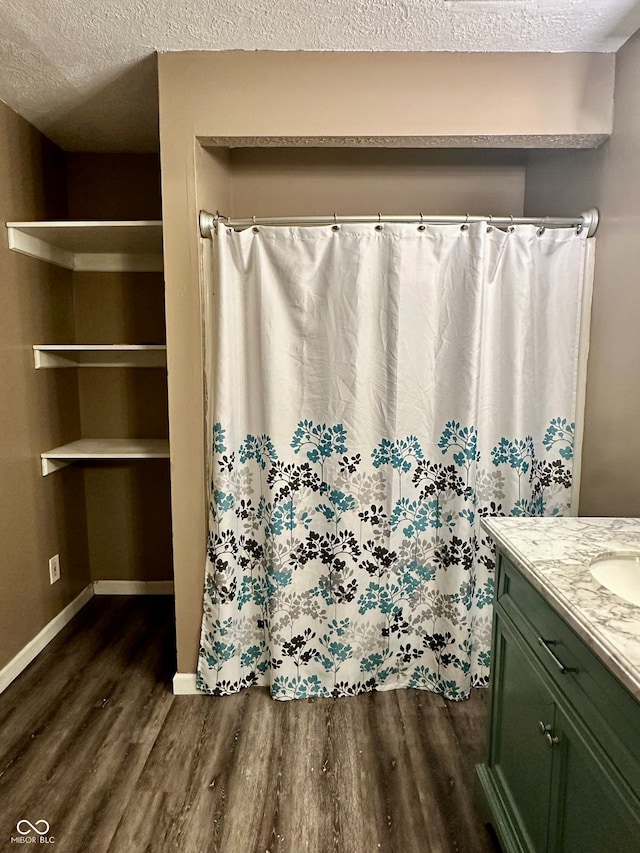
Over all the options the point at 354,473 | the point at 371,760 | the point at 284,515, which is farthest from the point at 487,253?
the point at 371,760

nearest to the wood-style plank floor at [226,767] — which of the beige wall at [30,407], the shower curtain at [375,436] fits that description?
the shower curtain at [375,436]

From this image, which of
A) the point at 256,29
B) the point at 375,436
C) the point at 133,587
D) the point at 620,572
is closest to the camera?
the point at 620,572

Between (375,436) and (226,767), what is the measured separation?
125 cm

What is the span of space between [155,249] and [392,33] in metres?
1.44

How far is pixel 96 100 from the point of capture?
212 cm

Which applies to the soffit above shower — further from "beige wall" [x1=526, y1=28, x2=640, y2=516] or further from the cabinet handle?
the cabinet handle

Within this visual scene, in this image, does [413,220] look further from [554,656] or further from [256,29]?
[554,656]

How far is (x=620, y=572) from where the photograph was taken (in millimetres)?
1245

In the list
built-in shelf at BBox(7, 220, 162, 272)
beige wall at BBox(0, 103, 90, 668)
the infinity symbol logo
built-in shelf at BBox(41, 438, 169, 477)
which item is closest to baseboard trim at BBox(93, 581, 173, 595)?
beige wall at BBox(0, 103, 90, 668)

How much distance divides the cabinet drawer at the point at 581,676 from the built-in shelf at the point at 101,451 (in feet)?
5.28

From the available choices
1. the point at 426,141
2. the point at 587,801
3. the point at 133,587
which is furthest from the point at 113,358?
the point at 587,801

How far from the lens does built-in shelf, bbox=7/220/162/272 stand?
215 cm

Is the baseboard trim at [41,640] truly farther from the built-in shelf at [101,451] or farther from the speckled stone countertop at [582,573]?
the speckled stone countertop at [582,573]

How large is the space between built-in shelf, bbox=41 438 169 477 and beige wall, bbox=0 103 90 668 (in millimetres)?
56
